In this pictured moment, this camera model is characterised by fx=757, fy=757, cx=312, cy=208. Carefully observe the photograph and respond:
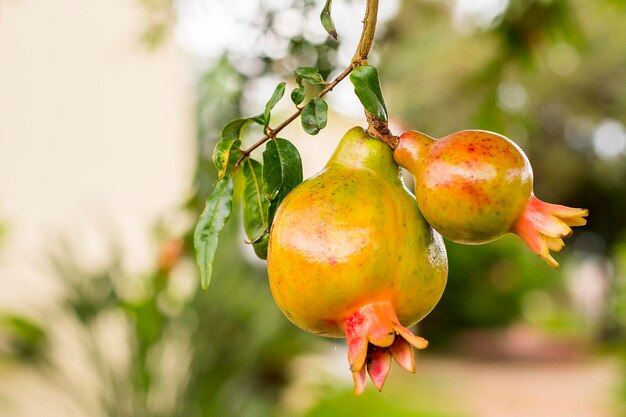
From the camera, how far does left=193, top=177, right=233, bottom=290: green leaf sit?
60 centimetres

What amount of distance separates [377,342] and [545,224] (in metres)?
0.14

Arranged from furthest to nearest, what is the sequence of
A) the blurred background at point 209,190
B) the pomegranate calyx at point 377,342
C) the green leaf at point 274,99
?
the blurred background at point 209,190 → the green leaf at point 274,99 → the pomegranate calyx at point 377,342

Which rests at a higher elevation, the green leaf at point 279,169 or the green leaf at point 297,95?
the green leaf at point 297,95

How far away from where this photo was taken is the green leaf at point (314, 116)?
0.58 meters

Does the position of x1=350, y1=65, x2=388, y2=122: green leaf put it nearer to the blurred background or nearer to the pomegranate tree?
the pomegranate tree

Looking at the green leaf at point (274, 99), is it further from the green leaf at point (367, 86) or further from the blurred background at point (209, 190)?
the blurred background at point (209, 190)

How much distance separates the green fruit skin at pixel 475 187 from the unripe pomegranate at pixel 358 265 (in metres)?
0.03

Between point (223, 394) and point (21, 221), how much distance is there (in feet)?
7.93

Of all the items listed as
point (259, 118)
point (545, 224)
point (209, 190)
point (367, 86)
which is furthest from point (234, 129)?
point (209, 190)

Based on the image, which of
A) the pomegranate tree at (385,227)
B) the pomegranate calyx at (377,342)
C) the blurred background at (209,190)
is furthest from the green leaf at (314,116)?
the blurred background at (209,190)

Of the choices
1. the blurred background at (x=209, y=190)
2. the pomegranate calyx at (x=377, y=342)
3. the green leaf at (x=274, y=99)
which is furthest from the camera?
the blurred background at (x=209, y=190)

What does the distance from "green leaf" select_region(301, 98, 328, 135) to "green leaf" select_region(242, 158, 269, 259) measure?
0.29 feet

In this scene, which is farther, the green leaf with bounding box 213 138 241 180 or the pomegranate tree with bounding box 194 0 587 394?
the green leaf with bounding box 213 138 241 180

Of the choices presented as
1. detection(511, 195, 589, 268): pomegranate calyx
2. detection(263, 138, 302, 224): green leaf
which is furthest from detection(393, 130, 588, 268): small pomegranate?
detection(263, 138, 302, 224): green leaf
